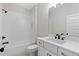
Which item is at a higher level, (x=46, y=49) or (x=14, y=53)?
(x=46, y=49)

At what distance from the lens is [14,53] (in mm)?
1715

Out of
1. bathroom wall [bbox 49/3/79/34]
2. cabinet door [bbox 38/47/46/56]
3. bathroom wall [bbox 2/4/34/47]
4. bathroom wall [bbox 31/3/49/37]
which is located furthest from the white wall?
cabinet door [bbox 38/47/46/56]

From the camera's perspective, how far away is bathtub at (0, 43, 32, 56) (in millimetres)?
1703

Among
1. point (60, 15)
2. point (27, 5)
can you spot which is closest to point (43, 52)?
point (60, 15)

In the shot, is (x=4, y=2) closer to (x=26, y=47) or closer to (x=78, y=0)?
(x=26, y=47)

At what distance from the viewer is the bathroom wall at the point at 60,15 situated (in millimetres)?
1593

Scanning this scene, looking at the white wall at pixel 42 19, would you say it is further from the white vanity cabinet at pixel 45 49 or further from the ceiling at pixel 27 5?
the white vanity cabinet at pixel 45 49

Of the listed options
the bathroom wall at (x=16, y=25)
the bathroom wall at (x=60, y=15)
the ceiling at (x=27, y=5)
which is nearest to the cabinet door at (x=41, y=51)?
the bathroom wall at (x=16, y=25)

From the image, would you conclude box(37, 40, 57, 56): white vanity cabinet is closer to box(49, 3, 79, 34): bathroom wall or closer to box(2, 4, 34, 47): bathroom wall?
box(2, 4, 34, 47): bathroom wall

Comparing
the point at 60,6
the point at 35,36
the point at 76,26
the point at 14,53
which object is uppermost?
the point at 60,6

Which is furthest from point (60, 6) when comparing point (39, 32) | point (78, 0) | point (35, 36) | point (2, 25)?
point (2, 25)

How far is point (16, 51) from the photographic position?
5.69ft

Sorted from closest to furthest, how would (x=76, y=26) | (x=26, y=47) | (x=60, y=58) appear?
(x=60, y=58) → (x=76, y=26) → (x=26, y=47)

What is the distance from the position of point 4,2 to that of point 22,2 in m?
0.39
